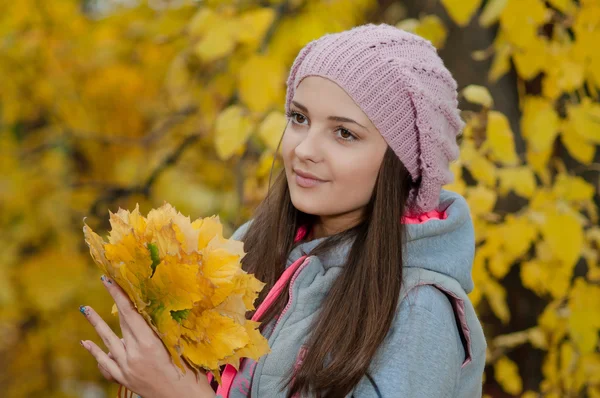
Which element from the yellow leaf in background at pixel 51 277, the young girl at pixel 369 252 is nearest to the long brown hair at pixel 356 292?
the young girl at pixel 369 252

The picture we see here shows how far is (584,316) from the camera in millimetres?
2564

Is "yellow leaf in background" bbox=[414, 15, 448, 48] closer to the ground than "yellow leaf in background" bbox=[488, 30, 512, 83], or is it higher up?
higher up

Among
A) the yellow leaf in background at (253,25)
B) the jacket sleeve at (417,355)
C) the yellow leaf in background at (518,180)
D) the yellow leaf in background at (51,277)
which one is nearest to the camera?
the jacket sleeve at (417,355)

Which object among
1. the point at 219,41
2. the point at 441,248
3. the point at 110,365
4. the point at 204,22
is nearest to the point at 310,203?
the point at 441,248

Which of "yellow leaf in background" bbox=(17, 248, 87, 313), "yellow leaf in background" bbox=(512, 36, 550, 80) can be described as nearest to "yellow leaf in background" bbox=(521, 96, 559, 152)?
"yellow leaf in background" bbox=(512, 36, 550, 80)

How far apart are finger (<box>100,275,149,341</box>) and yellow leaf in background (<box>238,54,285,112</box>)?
124cm

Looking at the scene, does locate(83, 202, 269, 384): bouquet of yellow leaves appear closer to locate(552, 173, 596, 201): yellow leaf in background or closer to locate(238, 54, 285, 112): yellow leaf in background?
locate(238, 54, 285, 112): yellow leaf in background

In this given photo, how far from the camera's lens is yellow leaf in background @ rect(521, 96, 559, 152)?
8.25ft

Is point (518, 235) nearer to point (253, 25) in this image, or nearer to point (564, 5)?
point (564, 5)

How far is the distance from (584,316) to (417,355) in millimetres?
1224

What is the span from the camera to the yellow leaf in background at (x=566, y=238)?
2406 mm

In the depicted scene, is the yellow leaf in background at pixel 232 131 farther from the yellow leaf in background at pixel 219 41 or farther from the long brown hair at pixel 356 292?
the long brown hair at pixel 356 292

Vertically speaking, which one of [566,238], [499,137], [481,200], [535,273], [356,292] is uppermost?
[356,292]

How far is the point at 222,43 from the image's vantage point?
2.67 m
